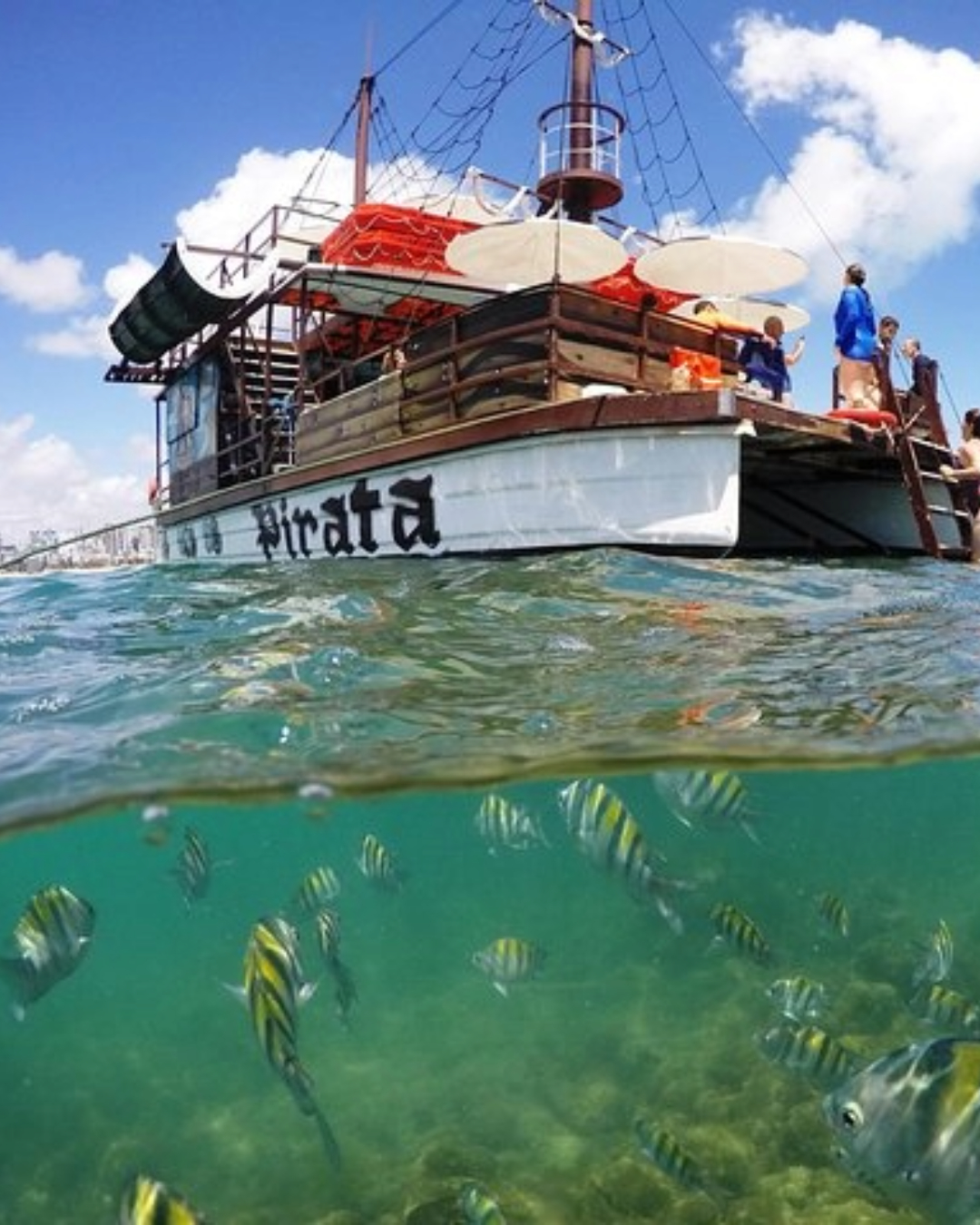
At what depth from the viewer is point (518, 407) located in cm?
1016

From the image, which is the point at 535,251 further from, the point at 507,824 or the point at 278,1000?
the point at 278,1000

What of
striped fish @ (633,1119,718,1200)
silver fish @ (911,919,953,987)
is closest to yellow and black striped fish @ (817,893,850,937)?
silver fish @ (911,919,953,987)

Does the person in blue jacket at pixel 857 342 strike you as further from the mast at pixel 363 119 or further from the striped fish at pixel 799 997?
the mast at pixel 363 119

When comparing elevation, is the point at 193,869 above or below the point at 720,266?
below

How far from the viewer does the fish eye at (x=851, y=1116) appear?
2.34 m

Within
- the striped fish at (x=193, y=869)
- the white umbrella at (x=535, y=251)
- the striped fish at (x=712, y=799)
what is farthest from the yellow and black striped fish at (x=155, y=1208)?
the white umbrella at (x=535, y=251)

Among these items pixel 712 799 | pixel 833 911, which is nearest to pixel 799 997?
pixel 833 911

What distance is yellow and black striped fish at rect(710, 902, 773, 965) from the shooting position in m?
4.49

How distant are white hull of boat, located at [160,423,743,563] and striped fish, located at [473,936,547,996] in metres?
5.35

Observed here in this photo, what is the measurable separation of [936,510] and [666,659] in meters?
7.61

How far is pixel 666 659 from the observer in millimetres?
5910

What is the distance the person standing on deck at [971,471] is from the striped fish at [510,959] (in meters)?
10.1

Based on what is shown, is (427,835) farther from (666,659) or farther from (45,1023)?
(45,1023)

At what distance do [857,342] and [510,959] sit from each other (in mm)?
9891
